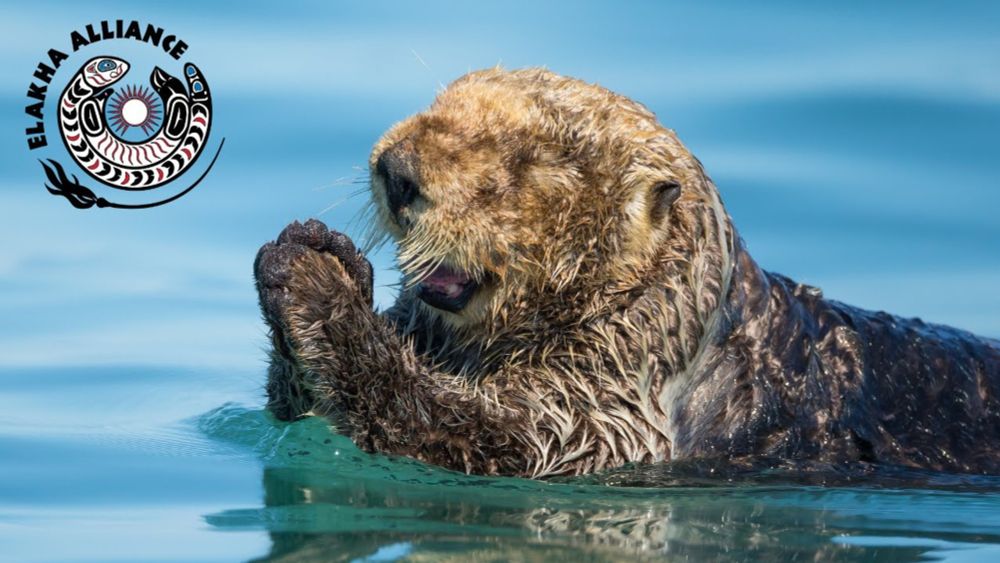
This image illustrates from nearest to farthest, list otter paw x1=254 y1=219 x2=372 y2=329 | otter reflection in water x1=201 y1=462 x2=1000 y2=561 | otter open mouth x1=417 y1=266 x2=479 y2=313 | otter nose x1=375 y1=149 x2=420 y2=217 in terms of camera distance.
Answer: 1. otter reflection in water x1=201 y1=462 x2=1000 y2=561
2. otter nose x1=375 y1=149 x2=420 y2=217
3. otter paw x1=254 y1=219 x2=372 y2=329
4. otter open mouth x1=417 y1=266 x2=479 y2=313

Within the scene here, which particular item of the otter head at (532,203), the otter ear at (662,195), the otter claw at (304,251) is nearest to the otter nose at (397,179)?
the otter head at (532,203)

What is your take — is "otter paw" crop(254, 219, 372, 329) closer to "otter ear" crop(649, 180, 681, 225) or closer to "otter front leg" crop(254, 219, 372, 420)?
"otter front leg" crop(254, 219, 372, 420)

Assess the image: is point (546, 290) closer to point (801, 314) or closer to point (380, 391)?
point (380, 391)

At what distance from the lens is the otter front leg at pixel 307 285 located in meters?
5.07

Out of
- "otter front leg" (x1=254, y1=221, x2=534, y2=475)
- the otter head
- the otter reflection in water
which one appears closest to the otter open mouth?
the otter head

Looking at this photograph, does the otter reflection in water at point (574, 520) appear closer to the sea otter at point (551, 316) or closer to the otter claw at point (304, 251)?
the sea otter at point (551, 316)

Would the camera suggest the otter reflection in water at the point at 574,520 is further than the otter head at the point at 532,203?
No

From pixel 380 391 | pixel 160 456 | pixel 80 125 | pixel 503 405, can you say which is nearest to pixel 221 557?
pixel 380 391

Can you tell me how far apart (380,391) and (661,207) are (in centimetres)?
118

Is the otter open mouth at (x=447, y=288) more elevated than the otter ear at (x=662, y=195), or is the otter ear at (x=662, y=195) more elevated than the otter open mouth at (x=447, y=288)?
the otter ear at (x=662, y=195)

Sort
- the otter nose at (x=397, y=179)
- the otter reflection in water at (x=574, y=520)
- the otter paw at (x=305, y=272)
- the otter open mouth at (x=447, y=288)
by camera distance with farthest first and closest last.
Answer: the otter open mouth at (x=447, y=288) < the otter paw at (x=305, y=272) < the otter nose at (x=397, y=179) < the otter reflection in water at (x=574, y=520)

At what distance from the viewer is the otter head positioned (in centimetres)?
503

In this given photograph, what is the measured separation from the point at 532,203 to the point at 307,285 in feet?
2.70

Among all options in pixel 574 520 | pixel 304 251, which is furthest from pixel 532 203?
pixel 574 520
